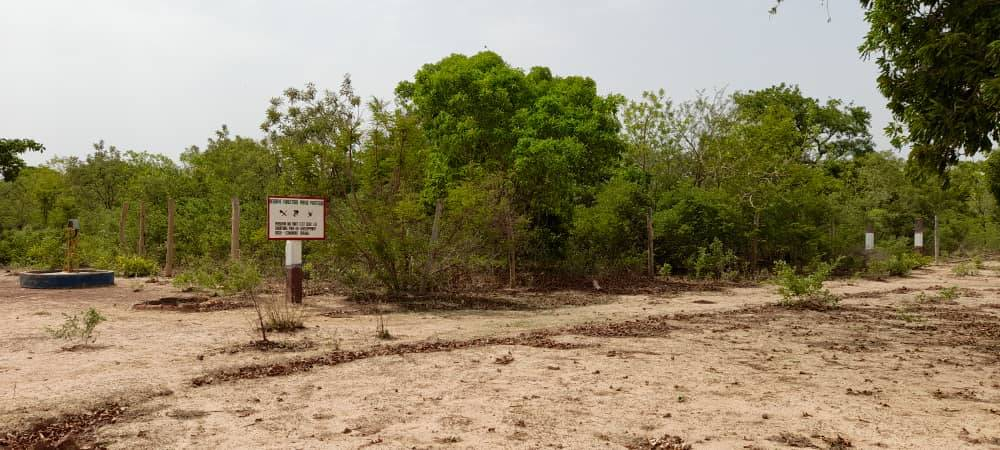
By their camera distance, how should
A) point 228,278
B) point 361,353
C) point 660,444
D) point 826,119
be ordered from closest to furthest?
1. point 660,444
2. point 361,353
3. point 228,278
4. point 826,119

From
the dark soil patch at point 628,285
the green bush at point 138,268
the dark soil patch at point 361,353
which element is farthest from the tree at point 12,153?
the dark soil patch at point 361,353

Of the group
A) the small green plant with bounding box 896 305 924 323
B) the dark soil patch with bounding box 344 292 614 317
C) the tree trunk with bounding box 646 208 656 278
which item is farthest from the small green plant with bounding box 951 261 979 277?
the dark soil patch with bounding box 344 292 614 317

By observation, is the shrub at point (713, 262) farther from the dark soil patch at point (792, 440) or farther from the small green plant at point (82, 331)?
the dark soil patch at point (792, 440)

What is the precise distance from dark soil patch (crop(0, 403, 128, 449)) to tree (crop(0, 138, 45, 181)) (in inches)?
929

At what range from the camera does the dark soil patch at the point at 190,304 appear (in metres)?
13.0

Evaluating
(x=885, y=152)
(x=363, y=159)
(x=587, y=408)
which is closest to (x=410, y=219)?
(x=363, y=159)

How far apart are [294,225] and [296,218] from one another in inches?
5.5

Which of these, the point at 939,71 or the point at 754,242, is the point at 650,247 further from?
the point at 939,71

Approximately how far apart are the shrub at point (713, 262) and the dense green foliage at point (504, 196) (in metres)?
0.07

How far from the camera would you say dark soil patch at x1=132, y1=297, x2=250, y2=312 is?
42.6 feet

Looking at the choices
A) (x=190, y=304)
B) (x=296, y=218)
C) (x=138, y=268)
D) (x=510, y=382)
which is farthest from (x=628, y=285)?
(x=138, y=268)

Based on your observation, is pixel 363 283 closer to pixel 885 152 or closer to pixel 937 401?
pixel 937 401

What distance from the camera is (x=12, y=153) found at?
81.4ft

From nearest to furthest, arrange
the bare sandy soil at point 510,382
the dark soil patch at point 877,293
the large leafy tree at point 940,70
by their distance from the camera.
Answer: the bare sandy soil at point 510,382 < the large leafy tree at point 940,70 < the dark soil patch at point 877,293
